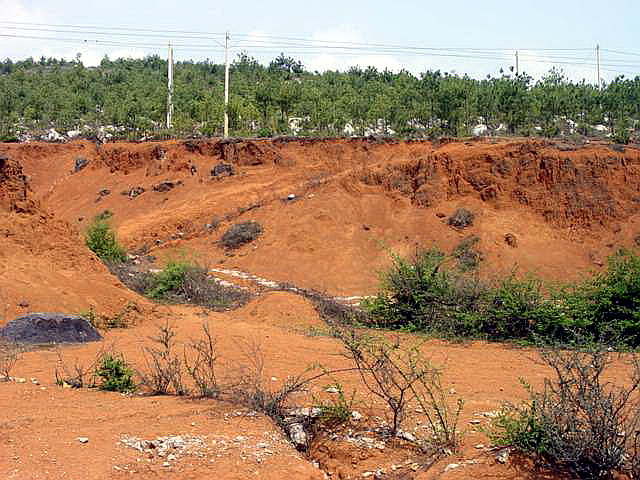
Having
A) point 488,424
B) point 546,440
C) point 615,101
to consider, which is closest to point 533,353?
point 488,424

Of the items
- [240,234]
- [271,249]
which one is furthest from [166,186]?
[271,249]

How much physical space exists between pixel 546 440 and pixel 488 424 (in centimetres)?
118

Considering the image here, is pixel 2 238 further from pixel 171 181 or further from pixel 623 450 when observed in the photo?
pixel 171 181

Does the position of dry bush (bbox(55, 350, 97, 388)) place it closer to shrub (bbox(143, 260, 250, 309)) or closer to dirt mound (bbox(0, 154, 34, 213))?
dirt mound (bbox(0, 154, 34, 213))

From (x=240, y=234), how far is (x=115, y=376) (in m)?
15.9

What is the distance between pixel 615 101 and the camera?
38.7 meters

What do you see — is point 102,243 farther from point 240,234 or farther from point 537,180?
point 537,180

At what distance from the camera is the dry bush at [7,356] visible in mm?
8039

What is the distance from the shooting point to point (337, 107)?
38.2m

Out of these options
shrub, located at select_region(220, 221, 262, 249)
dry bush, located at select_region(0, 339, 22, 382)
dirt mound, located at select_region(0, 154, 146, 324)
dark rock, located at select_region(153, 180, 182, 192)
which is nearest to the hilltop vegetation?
dark rock, located at select_region(153, 180, 182, 192)

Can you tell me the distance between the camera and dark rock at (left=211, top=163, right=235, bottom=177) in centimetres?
3061

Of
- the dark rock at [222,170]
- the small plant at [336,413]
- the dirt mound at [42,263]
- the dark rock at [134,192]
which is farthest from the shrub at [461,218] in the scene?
the small plant at [336,413]

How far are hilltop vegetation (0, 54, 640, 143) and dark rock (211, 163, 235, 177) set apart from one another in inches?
240

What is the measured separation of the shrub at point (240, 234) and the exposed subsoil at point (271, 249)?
1.12 ft
